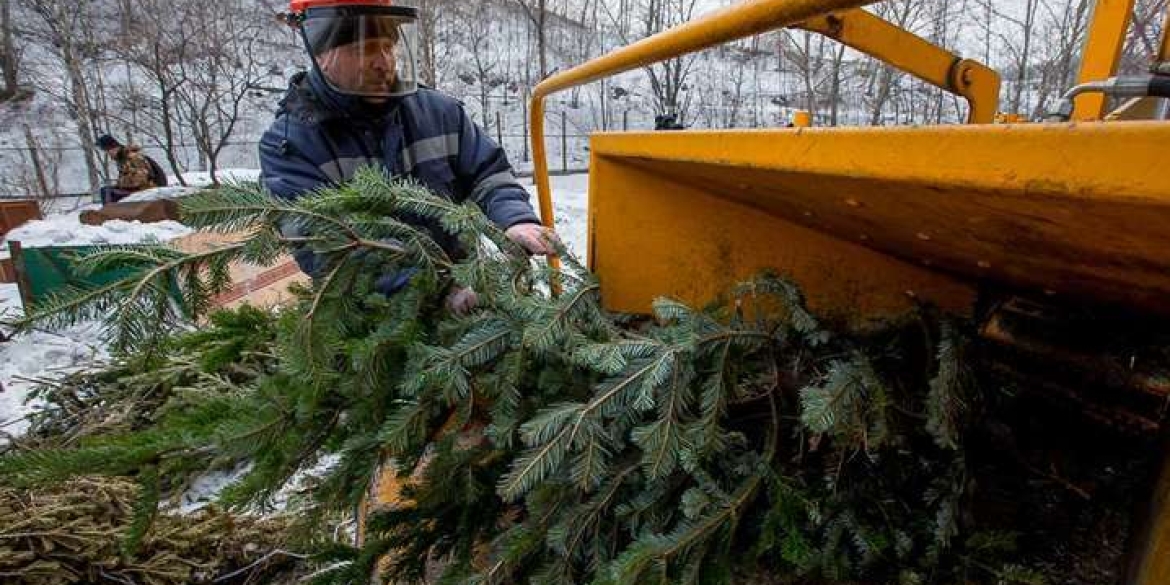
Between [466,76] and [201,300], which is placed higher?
[466,76]

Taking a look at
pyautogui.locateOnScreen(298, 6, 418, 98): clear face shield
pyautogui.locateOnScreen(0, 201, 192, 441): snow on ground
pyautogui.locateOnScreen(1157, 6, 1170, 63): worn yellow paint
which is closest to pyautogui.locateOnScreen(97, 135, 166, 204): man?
pyautogui.locateOnScreen(0, 201, 192, 441): snow on ground

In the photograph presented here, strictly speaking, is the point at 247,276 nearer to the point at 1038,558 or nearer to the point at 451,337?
the point at 451,337

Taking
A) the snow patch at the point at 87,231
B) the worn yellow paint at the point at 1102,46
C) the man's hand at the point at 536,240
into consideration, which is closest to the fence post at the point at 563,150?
the snow patch at the point at 87,231

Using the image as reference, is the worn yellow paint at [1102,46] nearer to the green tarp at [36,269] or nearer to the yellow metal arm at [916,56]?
the yellow metal arm at [916,56]

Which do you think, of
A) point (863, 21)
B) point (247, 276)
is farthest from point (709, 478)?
point (247, 276)

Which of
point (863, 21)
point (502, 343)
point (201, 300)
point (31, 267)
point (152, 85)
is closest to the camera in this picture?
point (201, 300)

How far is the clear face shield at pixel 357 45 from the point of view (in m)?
2.09

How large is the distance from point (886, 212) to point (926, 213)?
11 centimetres

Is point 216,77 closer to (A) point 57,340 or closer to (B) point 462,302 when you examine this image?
(A) point 57,340

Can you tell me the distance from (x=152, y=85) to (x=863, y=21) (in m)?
26.5

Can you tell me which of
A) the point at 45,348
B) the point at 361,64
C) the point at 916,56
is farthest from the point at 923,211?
the point at 45,348

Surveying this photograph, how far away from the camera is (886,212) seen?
0.98 meters

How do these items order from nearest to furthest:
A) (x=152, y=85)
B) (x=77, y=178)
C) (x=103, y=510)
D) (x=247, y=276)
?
(x=103, y=510), (x=247, y=276), (x=77, y=178), (x=152, y=85)

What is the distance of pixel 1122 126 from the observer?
0.51 metres
